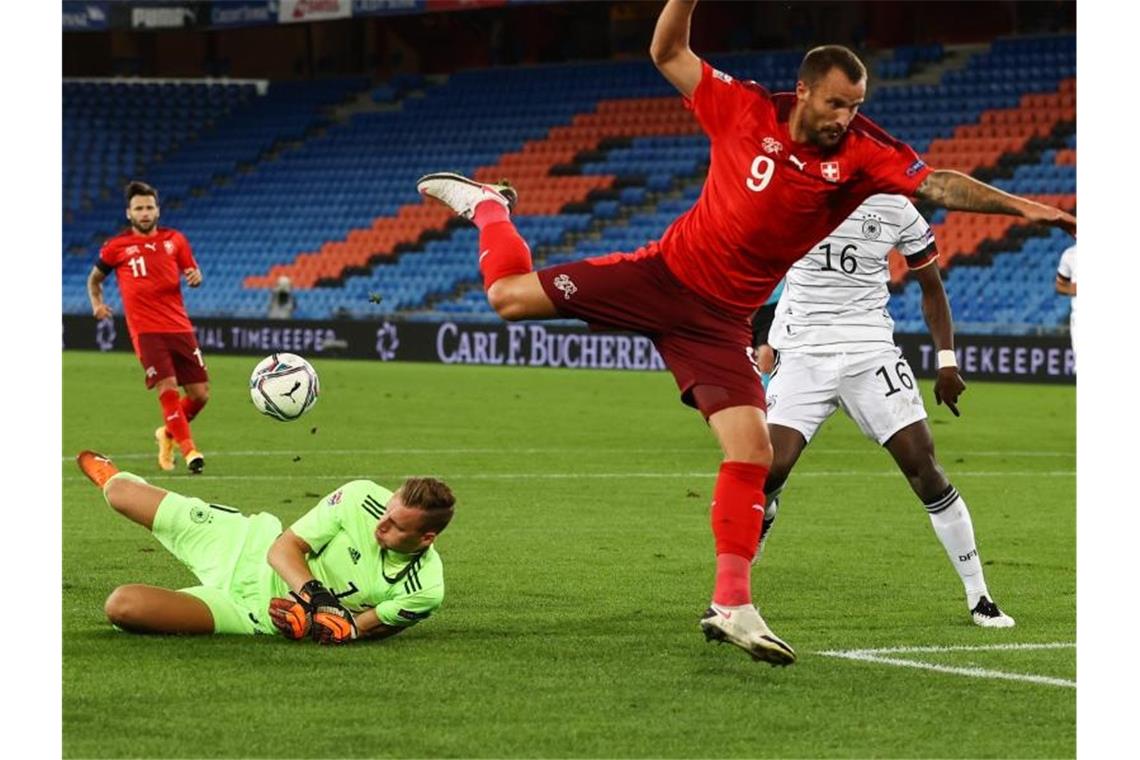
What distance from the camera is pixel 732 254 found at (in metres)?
6.88

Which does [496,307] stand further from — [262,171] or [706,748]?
[262,171]

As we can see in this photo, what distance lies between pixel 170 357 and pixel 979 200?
10.1 metres

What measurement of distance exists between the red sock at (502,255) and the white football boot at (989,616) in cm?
253

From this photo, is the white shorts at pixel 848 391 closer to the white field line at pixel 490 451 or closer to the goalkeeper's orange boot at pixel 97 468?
the goalkeeper's orange boot at pixel 97 468

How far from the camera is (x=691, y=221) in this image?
703cm

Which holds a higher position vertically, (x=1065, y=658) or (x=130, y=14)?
(x=130, y=14)

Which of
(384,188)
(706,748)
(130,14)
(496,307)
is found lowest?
(706,748)

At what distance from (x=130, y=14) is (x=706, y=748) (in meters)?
37.2

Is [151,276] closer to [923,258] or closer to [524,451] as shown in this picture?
[524,451]

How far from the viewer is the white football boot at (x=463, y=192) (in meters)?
7.49

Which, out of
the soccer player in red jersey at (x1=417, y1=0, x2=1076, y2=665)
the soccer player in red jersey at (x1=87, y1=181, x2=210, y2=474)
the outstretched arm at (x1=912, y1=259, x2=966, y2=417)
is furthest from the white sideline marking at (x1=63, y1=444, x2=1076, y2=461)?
the soccer player in red jersey at (x1=417, y1=0, x2=1076, y2=665)

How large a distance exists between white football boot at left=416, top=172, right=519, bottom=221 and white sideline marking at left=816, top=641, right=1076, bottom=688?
7.03ft

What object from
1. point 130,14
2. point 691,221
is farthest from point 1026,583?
point 130,14

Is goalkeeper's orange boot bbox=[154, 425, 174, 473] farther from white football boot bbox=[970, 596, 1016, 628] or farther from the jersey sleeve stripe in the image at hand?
white football boot bbox=[970, 596, 1016, 628]
